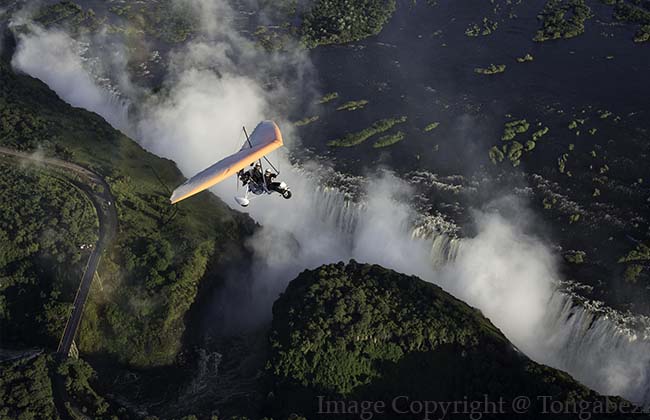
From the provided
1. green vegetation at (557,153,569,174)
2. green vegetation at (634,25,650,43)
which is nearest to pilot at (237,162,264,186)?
green vegetation at (557,153,569,174)

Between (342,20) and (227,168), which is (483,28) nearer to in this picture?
(342,20)

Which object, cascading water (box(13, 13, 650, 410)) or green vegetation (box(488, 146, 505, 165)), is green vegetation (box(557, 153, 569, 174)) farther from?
cascading water (box(13, 13, 650, 410))

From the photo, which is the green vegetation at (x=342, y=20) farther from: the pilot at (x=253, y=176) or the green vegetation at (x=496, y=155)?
the pilot at (x=253, y=176)

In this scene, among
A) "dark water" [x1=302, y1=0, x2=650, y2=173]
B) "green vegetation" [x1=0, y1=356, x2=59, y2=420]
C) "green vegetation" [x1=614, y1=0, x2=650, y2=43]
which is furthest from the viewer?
"green vegetation" [x1=614, y1=0, x2=650, y2=43]

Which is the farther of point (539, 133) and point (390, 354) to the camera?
point (539, 133)

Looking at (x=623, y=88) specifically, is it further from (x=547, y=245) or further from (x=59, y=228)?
(x=59, y=228)

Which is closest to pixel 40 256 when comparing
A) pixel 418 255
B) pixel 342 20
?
pixel 418 255
